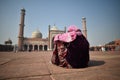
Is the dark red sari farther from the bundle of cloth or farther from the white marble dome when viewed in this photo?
the white marble dome

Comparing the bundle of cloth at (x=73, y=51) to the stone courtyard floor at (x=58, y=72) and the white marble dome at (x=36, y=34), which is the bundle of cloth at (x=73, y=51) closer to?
the stone courtyard floor at (x=58, y=72)

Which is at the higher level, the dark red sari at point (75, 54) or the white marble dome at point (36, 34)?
the white marble dome at point (36, 34)

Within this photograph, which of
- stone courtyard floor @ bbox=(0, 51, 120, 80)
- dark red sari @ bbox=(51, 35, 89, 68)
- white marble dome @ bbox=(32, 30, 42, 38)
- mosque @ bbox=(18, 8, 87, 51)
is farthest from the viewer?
white marble dome @ bbox=(32, 30, 42, 38)

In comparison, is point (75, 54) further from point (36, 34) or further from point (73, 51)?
point (36, 34)

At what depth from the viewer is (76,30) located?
3.63 meters

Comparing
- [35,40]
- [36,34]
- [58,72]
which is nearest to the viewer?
[58,72]

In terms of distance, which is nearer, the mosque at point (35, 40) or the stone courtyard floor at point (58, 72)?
the stone courtyard floor at point (58, 72)

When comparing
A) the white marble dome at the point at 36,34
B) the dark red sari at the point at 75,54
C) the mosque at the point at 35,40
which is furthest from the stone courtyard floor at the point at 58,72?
the white marble dome at the point at 36,34

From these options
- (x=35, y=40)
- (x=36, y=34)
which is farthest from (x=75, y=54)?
(x=36, y=34)

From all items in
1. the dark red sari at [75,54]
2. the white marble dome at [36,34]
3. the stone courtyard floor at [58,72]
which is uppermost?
the white marble dome at [36,34]

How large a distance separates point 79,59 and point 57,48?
39.2 inches

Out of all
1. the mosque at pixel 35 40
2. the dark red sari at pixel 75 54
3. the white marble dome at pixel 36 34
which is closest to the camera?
the dark red sari at pixel 75 54

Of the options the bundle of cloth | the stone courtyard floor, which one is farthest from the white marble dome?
the bundle of cloth

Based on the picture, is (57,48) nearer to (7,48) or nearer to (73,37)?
(73,37)
